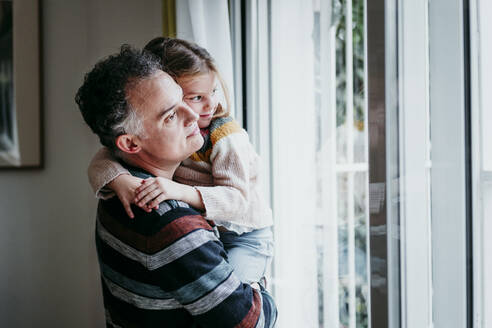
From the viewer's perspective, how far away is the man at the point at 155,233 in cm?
85

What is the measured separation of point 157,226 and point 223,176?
0.75ft

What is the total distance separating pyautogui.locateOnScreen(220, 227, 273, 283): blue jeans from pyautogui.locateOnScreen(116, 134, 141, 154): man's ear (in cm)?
35

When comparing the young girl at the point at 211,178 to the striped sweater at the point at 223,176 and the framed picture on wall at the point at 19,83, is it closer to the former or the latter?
the striped sweater at the point at 223,176

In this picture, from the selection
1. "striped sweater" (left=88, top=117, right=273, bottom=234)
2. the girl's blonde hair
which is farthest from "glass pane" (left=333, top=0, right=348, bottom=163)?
the girl's blonde hair

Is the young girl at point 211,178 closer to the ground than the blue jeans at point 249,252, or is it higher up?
higher up

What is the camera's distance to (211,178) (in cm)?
113

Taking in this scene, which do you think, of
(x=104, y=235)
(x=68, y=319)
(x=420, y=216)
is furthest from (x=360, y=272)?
(x=68, y=319)

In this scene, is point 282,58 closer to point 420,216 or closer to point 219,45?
point 219,45

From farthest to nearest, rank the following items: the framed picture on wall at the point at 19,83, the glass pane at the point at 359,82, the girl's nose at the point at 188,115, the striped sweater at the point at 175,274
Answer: the framed picture on wall at the point at 19,83
the glass pane at the point at 359,82
the girl's nose at the point at 188,115
the striped sweater at the point at 175,274

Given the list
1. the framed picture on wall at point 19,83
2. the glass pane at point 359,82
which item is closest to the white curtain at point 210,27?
the glass pane at point 359,82

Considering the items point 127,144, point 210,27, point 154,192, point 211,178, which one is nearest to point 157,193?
point 154,192

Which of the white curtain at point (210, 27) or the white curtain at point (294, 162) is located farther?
the white curtain at point (210, 27)

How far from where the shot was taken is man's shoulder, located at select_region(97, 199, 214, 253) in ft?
2.81

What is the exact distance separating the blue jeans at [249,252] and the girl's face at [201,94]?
1.05 feet
